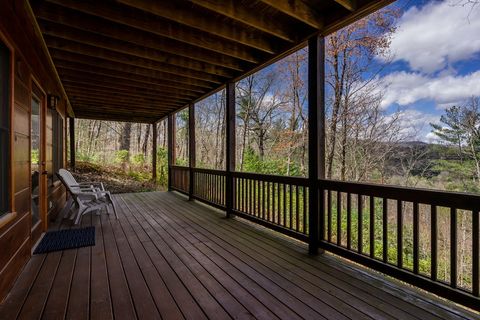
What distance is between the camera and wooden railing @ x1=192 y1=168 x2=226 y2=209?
513 centimetres

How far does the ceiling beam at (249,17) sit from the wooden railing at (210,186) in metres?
2.72

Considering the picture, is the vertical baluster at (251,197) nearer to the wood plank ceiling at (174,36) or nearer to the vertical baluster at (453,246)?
the wood plank ceiling at (174,36)

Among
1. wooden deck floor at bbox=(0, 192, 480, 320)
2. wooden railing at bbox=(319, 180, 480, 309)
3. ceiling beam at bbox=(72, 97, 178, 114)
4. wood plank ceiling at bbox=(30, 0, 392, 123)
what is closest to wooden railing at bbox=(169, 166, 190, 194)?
ceiling beam at bbox=(72, 97, 178, 114)

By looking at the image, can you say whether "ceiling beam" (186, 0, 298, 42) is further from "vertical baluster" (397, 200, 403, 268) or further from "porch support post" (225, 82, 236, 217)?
→ "vertical baluster" (397, 200, 403, 268)

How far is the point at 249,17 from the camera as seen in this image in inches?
110

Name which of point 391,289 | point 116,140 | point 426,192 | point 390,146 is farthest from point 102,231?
point 116,140

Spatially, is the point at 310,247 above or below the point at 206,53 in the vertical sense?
below

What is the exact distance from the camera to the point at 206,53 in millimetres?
3715

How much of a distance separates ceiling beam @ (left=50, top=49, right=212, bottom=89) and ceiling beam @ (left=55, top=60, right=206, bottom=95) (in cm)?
12

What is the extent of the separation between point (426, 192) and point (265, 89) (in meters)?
8.02

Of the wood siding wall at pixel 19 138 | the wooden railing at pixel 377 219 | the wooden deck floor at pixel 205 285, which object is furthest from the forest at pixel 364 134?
the wood siding wall at pixel 19 138

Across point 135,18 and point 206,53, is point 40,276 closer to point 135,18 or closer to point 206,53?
point 135,18

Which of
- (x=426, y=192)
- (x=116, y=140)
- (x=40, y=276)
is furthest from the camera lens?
(x=116, y=140)

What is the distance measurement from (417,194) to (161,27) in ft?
10.3
